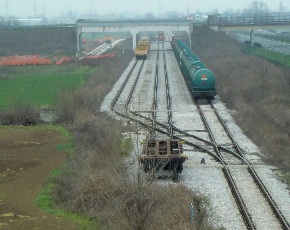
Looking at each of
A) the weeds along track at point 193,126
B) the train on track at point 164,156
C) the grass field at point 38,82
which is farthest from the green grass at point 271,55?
the train on track at point 164,156

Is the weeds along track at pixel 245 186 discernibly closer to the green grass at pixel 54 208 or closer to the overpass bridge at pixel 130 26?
the green grass at pixel 54 208

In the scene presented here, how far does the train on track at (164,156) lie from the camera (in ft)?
59.1

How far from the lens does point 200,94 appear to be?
33.0 m

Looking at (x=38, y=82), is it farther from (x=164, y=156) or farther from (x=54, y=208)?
(x=54, y=208)

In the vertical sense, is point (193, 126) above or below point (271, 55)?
below

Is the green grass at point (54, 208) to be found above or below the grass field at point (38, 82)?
below

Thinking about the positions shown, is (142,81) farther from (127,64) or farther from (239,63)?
(127,64)

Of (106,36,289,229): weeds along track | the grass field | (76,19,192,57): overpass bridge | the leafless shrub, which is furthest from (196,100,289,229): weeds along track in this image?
(76,19,192,57): overpass bridge

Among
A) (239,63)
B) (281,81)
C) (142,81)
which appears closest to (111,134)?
(281,81)

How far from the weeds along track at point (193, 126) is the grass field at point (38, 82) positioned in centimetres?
437

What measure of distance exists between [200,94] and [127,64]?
25.2 meters

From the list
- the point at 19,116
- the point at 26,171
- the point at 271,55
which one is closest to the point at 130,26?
the point at 271,55

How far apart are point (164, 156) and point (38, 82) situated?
27.9 meters

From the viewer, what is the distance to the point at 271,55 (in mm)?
54156
